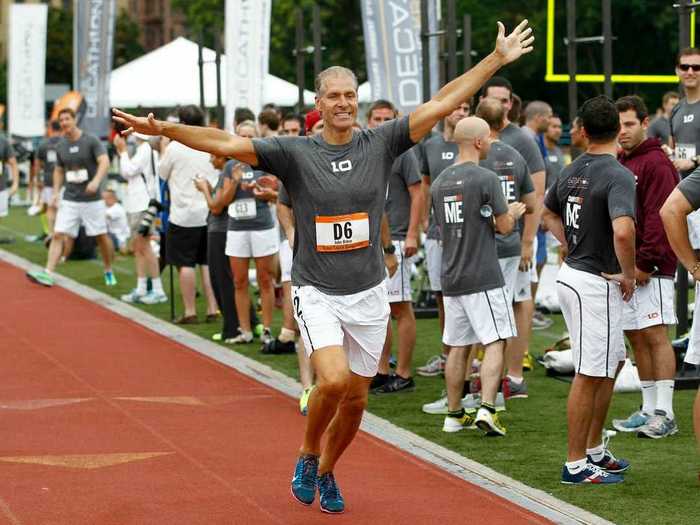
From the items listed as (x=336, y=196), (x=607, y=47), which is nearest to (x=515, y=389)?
(x=607, y=47)

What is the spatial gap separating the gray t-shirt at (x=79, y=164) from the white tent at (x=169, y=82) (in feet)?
36.7

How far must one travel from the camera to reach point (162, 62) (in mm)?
31547

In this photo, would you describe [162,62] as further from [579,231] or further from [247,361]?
[579,231]

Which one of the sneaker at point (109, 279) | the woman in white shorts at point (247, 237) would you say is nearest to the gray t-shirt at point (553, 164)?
the woman in white shorts at point (247, 237)

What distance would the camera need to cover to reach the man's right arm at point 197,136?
6980mm

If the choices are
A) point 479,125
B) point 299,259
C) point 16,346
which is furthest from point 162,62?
point 299,259

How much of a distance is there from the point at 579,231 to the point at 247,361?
18.3ft

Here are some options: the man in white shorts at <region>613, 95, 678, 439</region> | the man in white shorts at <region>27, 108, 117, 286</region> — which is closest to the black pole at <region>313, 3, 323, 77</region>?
the man in white shorts at <region>27, 108, 117, 286</region>

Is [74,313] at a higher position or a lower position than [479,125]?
lower

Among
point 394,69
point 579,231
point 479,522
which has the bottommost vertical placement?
point 479,522

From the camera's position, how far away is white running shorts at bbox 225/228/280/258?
13781 millimetres

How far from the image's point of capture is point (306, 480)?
7551 millimetres

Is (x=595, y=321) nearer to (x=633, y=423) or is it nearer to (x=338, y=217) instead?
(x=338, y=217)

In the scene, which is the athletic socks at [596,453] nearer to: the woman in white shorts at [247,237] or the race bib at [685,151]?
the race bib at [685,151]
